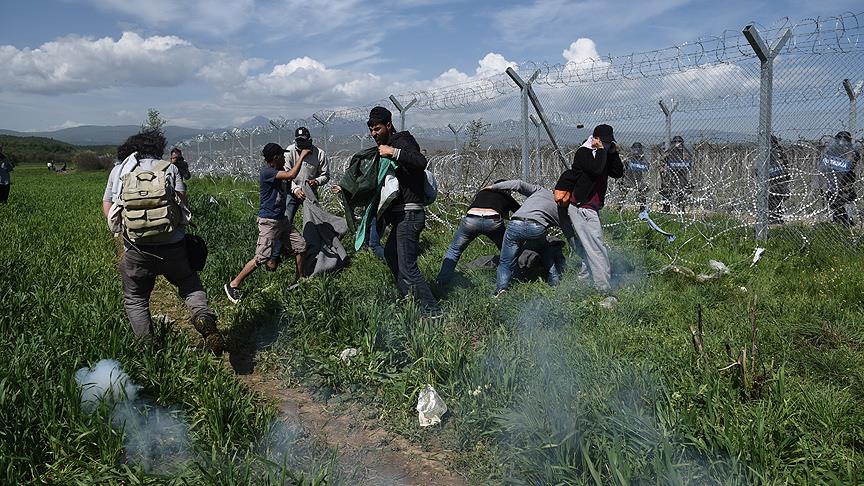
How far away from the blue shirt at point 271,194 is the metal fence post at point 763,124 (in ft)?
16.5

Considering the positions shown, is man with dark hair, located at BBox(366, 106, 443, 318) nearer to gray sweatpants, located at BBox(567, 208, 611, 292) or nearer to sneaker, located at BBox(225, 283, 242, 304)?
gray sweatpants, located at BBox(567, 208, 611, 292)

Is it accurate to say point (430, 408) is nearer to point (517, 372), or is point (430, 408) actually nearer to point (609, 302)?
point (517, 372)

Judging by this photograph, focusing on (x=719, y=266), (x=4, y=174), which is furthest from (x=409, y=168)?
(x=4, y=174)

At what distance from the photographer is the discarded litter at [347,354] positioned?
398 cm

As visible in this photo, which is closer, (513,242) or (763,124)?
(513,242)

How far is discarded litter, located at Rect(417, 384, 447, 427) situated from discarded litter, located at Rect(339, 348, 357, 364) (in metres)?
0.72

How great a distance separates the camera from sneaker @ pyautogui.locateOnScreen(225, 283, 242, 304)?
5.60 meters

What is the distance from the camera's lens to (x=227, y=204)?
38.4 feet

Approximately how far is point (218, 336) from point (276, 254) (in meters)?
2.06

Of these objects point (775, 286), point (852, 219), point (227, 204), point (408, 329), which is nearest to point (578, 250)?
point (775, 286)

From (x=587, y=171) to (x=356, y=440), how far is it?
3.13m

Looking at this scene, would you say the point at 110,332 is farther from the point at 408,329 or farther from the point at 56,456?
the point at 408,329

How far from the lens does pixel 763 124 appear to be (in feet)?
22.7

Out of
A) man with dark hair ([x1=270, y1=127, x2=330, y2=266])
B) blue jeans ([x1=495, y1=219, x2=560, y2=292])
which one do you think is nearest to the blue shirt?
man with dark hair ([x1=270, y1=127, x2=330, y2=266])
